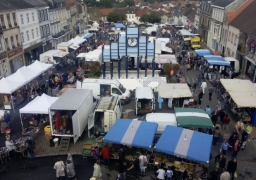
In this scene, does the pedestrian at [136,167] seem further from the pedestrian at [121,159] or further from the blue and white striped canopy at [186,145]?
the blue and white striped canopy at [186,145]

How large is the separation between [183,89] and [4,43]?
70.5 ft

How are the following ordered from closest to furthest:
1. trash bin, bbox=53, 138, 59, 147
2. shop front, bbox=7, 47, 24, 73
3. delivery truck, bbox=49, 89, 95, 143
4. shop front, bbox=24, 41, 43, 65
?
1. delivery truck, bbox=49, 89, 95, 143
2. trash bin, bbox=53, 138, 59, 147
3. shop front, bbox=7, 47, 24, 73
4. shop front, bbox=24, 41, 43, 65

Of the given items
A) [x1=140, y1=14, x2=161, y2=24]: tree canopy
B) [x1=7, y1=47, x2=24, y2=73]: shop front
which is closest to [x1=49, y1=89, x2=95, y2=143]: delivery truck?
[x1=7, y1=47, x2=24, y2=73]: shop front

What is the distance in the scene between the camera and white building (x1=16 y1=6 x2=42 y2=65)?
34.1 m

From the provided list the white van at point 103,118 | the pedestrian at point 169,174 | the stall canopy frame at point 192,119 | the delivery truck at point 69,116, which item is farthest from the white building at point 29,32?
the pedestrian at point 169,174

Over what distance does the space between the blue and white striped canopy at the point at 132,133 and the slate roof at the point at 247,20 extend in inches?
766

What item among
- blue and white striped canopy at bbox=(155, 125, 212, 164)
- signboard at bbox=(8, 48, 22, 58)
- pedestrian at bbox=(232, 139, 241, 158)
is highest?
signboard at bbox=(8, 48, 22, 58)

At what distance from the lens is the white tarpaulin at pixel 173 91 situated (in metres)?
20.5

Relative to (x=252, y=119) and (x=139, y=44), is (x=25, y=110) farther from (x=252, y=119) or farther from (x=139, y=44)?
(x=252, y=119)

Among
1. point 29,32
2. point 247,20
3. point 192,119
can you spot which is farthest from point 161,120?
point 29,32

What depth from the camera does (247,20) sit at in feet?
106

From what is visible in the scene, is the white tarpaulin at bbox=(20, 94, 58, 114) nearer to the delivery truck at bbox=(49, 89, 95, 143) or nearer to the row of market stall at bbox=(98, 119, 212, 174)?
the delivery truck at bbox=(49, 89, 95, 143)

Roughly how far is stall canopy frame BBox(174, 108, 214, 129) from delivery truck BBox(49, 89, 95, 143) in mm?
5998

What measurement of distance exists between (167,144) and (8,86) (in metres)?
14.8
